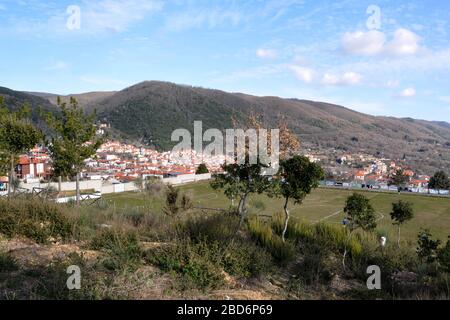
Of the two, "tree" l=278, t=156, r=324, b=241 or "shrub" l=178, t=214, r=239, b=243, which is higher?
"tree" l=278, t=156, r=324, b=241

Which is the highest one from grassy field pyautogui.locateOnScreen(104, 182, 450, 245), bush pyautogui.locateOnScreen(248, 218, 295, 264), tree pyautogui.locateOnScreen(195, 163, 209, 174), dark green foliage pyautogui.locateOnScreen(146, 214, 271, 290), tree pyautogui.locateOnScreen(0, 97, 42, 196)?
tree pyautogui.locateOnScreen(0, 97, 42, 196)

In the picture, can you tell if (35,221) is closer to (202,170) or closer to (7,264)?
(7,264)

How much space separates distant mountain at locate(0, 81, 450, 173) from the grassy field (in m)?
46.4

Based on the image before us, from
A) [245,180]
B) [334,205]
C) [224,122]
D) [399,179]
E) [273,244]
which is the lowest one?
[334,205]

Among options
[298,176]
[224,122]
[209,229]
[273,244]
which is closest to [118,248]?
[209,229]

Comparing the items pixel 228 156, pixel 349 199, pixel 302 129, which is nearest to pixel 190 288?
pixel 228 156

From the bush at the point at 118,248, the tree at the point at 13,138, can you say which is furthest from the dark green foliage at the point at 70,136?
the bush at the point at 118,248

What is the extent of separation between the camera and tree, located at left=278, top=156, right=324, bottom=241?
312 inches

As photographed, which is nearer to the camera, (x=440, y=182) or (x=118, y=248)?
(x=118, y=248)

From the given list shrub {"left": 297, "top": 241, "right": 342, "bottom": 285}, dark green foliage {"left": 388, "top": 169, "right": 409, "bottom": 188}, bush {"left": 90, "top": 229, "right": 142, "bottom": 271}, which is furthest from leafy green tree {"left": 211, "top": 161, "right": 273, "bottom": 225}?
dark green foliage {"left": 388, "top": 169, "right": 409, "bottom": 188}

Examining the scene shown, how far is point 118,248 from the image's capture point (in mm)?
5043

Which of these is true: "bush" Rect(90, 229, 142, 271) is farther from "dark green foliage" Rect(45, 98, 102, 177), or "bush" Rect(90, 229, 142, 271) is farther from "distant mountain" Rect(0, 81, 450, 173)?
"distant mountain" Rect(0, 81, 450, 173)

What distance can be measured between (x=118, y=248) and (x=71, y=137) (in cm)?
839
